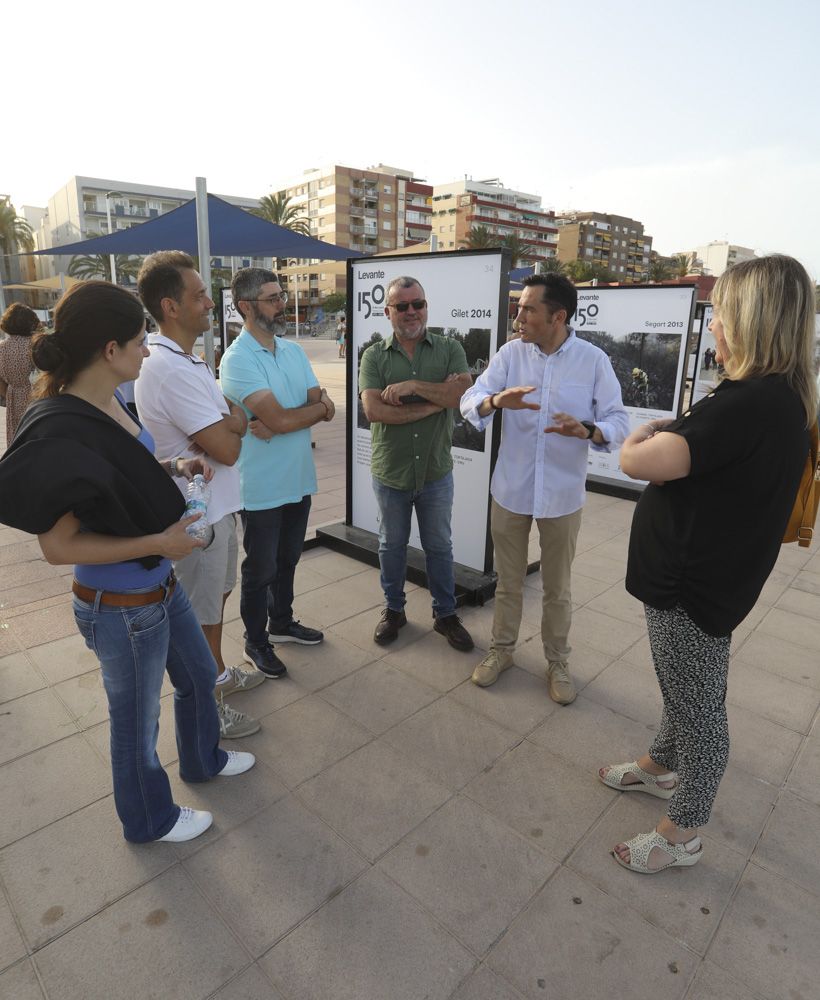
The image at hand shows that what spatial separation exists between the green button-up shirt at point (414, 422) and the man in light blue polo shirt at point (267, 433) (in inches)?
15.8

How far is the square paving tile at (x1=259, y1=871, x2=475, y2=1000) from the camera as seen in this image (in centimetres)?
171

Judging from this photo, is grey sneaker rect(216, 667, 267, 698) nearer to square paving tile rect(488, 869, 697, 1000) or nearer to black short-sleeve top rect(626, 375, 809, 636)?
square paving tile rect(488, 869, 697, 1000)

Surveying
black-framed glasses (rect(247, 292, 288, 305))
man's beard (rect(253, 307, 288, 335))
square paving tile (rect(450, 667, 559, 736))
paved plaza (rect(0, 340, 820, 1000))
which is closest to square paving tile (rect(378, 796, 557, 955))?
paved plaza (rect(0, 340, 820, 1000))

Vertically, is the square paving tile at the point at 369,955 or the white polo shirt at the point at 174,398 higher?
the white polo shirt at the point at 174,398

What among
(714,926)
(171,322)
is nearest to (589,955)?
(714,926)

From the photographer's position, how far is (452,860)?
7.06ft

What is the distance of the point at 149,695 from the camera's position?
1.97 meters

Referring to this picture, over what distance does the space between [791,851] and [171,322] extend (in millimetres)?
3077

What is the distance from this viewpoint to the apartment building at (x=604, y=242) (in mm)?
103125

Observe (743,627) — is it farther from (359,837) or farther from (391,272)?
(391,272)

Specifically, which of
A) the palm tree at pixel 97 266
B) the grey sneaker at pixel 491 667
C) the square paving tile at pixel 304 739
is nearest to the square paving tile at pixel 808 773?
the grey sneaker at pixel 491 667

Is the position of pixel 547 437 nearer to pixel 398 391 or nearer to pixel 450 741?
pixel 398 391

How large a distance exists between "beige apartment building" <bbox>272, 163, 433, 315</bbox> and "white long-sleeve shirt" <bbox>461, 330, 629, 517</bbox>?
249 feet

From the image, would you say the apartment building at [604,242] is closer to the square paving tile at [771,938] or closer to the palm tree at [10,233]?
the palm tree at [10,233]
